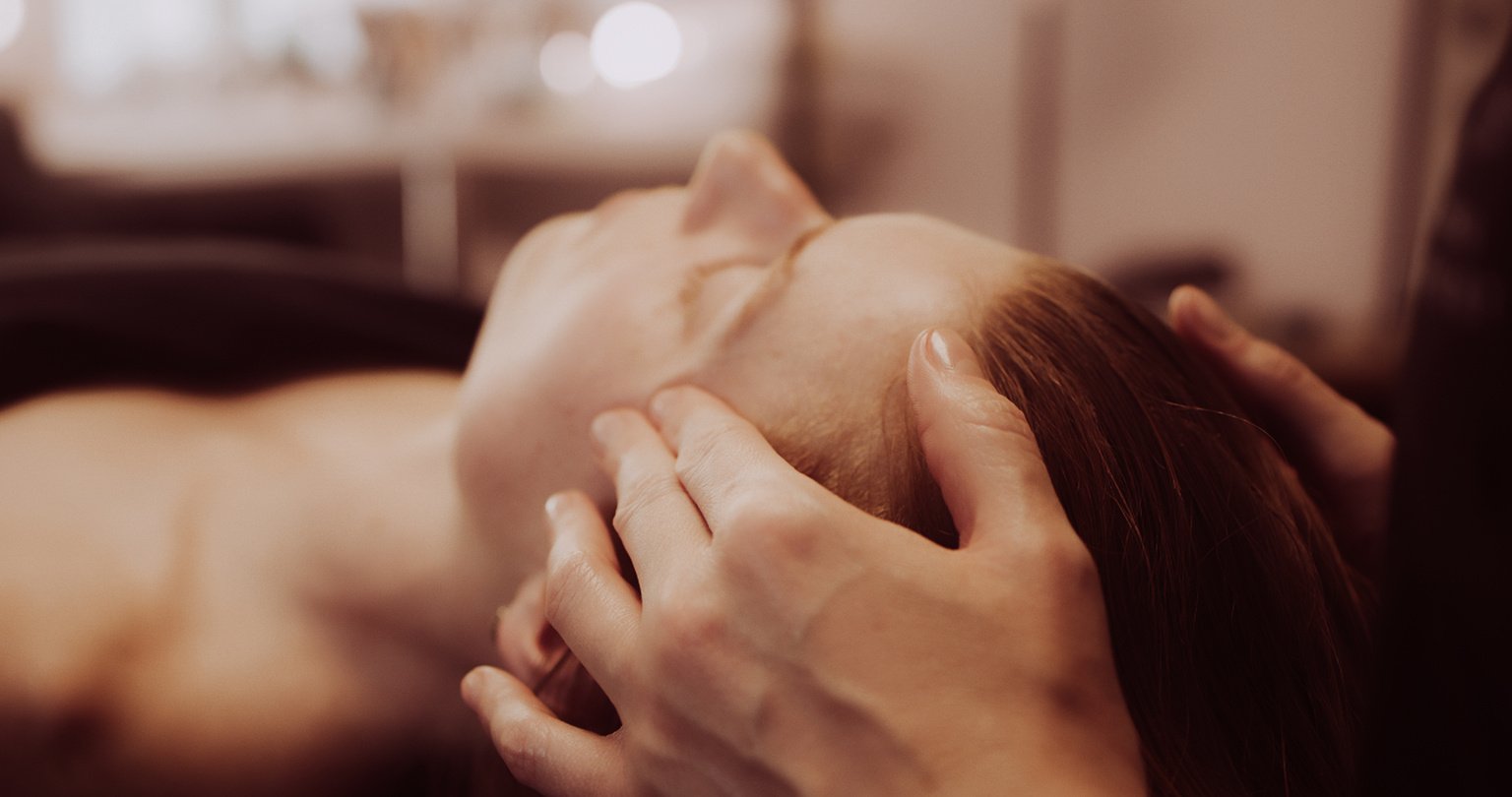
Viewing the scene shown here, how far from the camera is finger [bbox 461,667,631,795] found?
1.78 ft

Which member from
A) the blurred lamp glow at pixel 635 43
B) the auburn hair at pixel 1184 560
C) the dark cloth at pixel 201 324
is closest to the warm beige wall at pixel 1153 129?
the blurred lamp glow at pixel 635 43

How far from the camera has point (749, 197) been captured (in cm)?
82

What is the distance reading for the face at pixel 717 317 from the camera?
2.18 ft

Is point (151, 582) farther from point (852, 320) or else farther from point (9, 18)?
point (9, 18)

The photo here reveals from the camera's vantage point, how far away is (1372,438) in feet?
2.46

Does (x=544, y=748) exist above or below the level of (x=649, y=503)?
below

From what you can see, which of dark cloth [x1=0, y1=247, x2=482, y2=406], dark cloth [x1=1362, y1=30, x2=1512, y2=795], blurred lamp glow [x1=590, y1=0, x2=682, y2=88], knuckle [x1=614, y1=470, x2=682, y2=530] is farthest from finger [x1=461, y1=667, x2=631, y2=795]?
blurred lamp glow [x1=590, y1=0, x2=682, y2=88]

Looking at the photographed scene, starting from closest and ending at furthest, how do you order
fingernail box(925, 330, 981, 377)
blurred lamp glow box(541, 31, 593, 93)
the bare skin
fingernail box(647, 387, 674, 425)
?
fingernail box(925, 330, 981, 377) → fingernail box(647, 387, 674, 425) → the bare skin → blurred lamp glow box(541, 31, 593, 93)

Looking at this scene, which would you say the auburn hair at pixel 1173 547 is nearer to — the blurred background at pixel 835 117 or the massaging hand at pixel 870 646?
the massaging hand at pixel 870 646

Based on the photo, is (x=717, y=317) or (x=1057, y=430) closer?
(x=1057, y=430)

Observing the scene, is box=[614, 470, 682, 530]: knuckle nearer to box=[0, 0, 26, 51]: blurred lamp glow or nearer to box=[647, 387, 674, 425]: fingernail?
box=[647, 387, 674, 425]: fingernail

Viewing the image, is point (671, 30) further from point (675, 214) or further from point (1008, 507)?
point (1008, 507)

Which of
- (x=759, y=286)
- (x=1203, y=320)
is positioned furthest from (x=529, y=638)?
(x=1203, y=320)

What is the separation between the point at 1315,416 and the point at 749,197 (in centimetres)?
45
